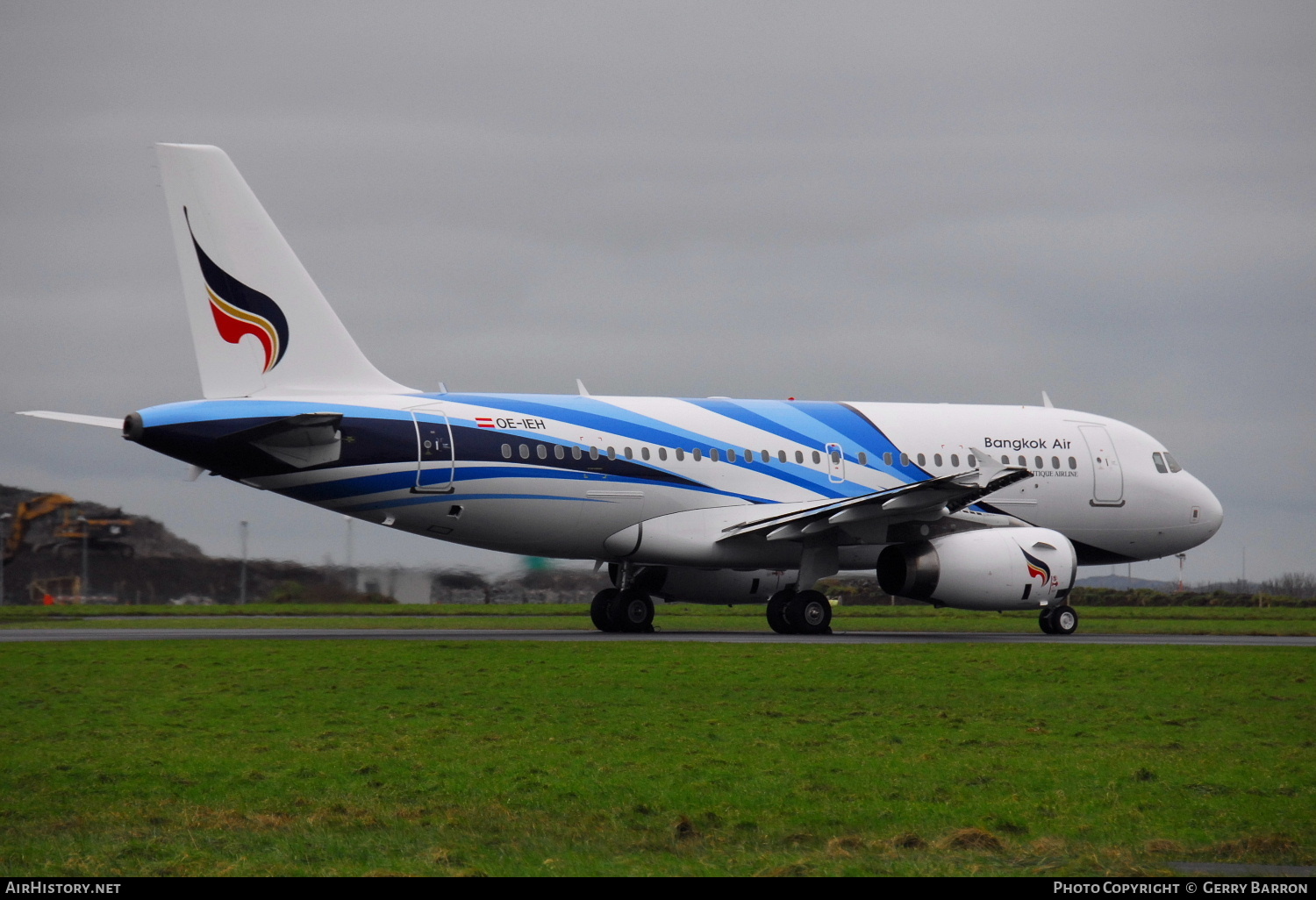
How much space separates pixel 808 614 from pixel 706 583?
3534 millimetres

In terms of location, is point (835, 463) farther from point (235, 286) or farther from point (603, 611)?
point (235, 286)

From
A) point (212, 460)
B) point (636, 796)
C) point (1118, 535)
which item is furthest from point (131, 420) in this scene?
point (1118, 535)

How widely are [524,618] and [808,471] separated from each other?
31.8ft

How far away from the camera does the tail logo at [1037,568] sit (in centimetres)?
2642

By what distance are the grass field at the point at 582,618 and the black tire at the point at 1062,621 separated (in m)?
1.15

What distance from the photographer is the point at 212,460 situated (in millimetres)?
23031

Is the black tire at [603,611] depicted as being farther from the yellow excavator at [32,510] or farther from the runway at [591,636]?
the yellow excavator at [32,510]

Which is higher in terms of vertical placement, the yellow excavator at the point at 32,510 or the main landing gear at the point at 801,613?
the yellow excavator at the point at 32,510

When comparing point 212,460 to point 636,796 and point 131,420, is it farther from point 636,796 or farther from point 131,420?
point 636,796

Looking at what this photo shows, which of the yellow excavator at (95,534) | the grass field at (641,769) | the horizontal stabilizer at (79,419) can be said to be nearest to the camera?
the grass field at (641,769)

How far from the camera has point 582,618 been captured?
119 ft

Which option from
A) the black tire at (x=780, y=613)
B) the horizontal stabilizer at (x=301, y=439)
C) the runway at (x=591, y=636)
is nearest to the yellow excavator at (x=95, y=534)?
the runway at (x=591, y=636)

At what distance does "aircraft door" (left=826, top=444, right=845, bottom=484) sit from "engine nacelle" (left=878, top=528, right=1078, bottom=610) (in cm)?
241

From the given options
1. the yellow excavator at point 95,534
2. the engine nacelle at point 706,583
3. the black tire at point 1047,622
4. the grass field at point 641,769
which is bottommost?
the grass field at point 641,769
